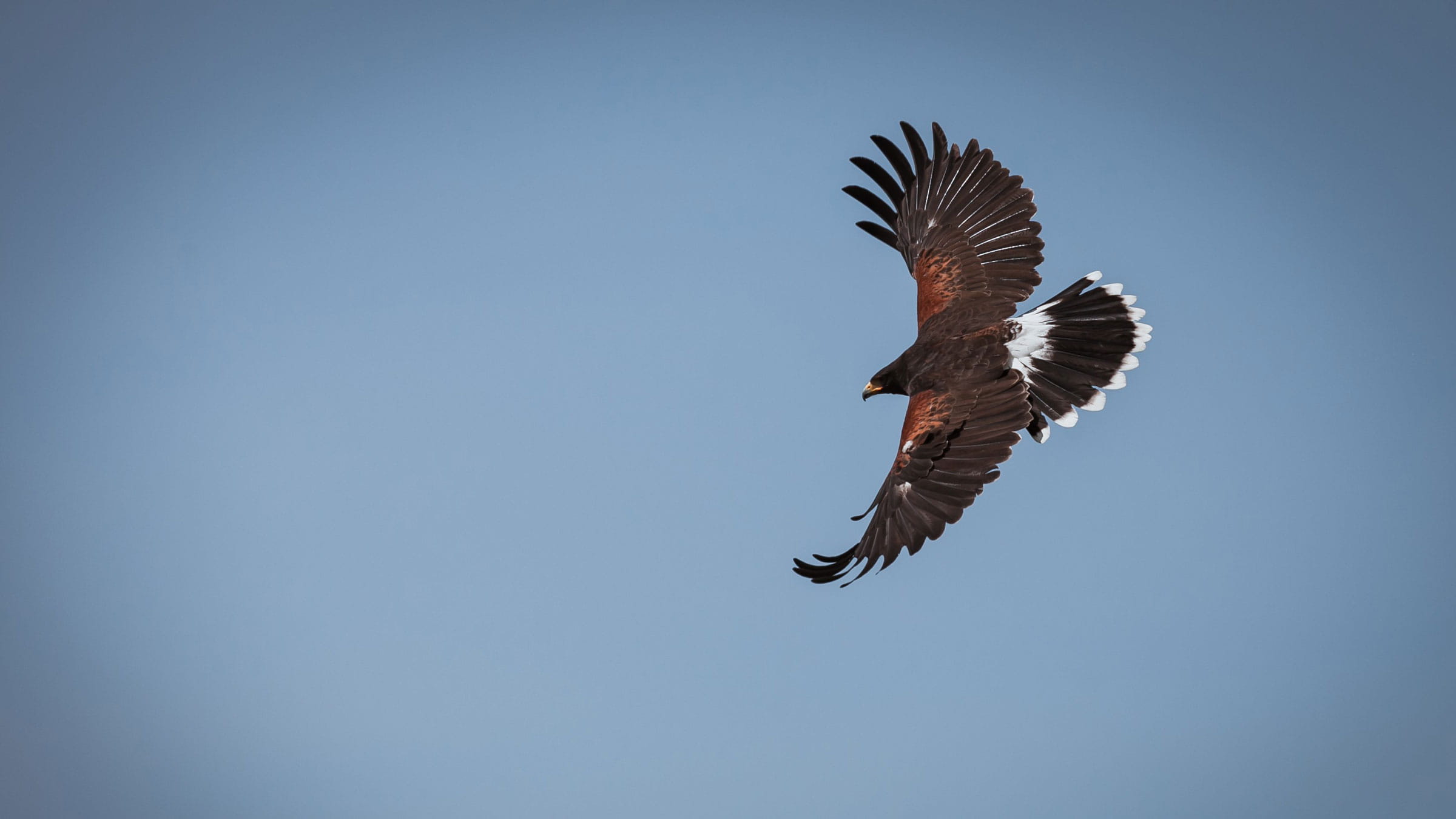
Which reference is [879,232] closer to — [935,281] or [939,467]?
[935,281]

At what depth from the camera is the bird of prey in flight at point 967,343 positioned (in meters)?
9.37

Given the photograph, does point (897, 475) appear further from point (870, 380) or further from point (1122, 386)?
point (1122, 386)

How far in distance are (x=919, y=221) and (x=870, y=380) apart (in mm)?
2242

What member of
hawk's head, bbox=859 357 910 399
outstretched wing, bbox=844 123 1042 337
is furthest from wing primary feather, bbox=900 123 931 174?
hawk's head, bbox=859 357 910 399

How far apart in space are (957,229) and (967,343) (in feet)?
5.60

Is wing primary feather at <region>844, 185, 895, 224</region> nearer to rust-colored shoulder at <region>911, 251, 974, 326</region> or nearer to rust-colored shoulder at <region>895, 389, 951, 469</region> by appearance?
rust-colored shoulder at <region>911, 251, 974, 326</region>

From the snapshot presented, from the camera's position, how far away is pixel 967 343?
10.6 meters

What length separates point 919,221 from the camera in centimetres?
1216

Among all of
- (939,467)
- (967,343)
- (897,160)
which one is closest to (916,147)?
(897,160)

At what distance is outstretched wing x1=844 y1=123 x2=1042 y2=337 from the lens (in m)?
11.1

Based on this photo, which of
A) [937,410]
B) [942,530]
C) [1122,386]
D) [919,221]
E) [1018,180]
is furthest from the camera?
[919,221]

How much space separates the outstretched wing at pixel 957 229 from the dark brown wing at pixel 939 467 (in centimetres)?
117

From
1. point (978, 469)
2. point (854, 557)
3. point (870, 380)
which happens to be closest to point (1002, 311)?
point (870, 380)

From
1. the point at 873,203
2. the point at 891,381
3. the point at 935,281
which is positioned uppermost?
the point at 873,203
